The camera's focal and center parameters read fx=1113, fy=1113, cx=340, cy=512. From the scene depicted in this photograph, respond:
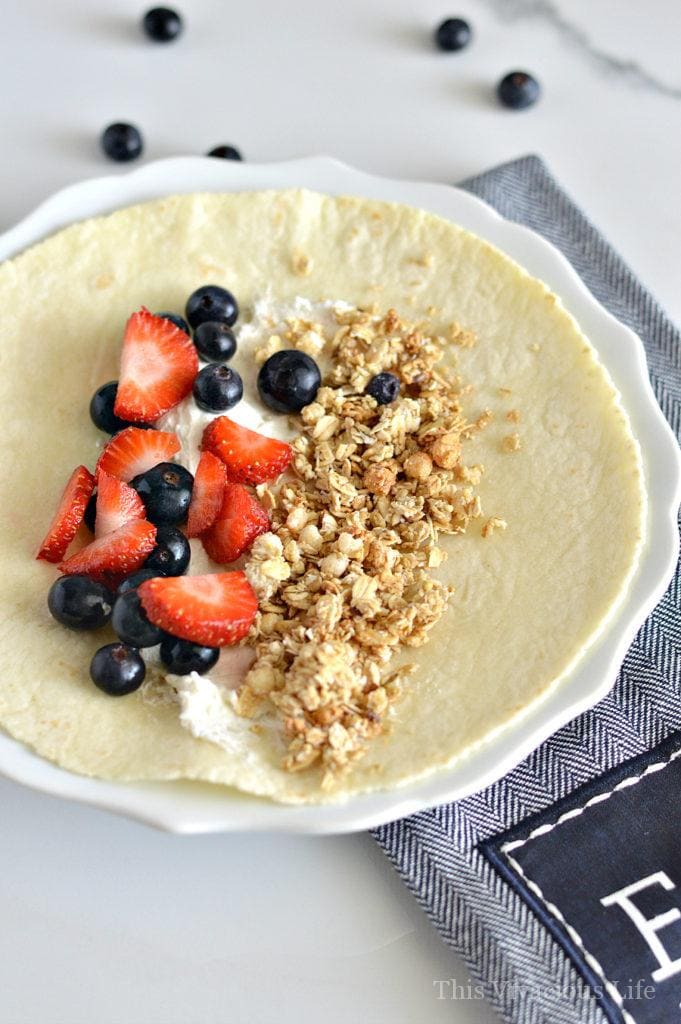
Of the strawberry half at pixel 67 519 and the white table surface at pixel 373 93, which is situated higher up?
the white table surface at pixel 373 93

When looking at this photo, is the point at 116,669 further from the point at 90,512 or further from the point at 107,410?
the point at 107,410

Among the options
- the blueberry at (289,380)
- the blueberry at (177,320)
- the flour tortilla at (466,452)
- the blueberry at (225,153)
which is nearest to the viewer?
the flour tortilla at (466,452)

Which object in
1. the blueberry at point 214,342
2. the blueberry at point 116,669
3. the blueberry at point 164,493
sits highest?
the blueberry at point 214,342

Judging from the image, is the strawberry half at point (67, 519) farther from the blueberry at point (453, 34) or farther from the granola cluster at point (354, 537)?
the blueberry at point (453, 34)

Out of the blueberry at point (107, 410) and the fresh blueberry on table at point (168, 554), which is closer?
the fresh blueberry on table at point (168, 554)

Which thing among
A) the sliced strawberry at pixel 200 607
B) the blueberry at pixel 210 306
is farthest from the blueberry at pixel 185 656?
the blueberry at pixel 210 306

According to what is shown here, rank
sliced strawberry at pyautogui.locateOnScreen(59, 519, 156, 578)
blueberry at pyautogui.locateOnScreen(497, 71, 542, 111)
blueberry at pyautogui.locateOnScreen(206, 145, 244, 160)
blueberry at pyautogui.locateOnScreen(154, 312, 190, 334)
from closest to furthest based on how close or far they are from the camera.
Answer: sliced strawberry at pyautogui.locateOnScreen(59, 519, 156, 578)
blueberry at pyautogui.locateOnScreen(154, 312, 190, 334)
blueberry at pyautogui.locateOnScreen(206, 145, 244, 160)
blueberry at pyautogui.locateOnScreen(497, 71, 542, 111)

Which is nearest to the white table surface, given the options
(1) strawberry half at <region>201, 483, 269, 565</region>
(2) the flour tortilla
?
(2) the flour tortilla

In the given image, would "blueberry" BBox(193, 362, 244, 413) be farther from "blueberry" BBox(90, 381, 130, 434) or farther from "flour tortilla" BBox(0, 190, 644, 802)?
"flour tortilla" BBox(0, 190, 644, 802)
